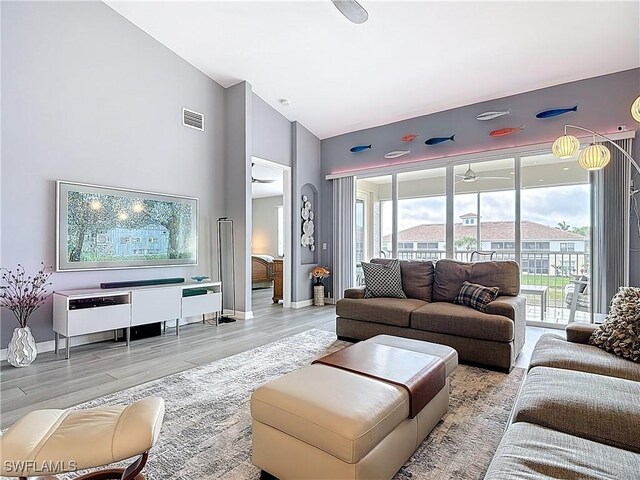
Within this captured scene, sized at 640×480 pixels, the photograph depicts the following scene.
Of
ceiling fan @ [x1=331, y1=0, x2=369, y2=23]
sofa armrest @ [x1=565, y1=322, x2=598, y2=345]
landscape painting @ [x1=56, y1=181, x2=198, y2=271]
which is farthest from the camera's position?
landscape painting @ [x1=56, y1=181, x2=198, y2=271]

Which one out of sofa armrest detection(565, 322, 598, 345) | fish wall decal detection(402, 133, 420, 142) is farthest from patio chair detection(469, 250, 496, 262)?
sofa armrest detection(565, 322, 598, 345)

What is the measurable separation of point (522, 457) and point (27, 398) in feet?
10.7

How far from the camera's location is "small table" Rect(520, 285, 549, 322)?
4844mm

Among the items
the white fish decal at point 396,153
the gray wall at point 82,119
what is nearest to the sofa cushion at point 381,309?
the gray wall at point 82,119

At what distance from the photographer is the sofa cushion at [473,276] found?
3.76 m

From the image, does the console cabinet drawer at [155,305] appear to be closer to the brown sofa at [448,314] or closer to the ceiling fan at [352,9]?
the brown sofa at [448,314]

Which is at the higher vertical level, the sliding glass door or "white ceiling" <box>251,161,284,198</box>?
"white ceiling" <box>251,161,284,198</box>

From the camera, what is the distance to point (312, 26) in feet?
12.9

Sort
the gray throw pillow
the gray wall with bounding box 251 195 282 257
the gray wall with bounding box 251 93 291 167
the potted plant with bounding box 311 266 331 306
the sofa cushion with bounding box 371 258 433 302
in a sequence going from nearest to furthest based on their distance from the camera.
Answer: the gray throw pillow → the sofa cushion with bounding box 371 258 433 302 → the gray wall with bounding box 251 93 291 167 → the potted plant with bounding box 311 266 331 306 → the gray wall with bounding box 251 195 282 257

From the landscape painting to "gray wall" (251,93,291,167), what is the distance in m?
1.45

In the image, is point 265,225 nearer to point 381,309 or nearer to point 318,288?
point 318,288

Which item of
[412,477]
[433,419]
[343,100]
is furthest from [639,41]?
[412,477]

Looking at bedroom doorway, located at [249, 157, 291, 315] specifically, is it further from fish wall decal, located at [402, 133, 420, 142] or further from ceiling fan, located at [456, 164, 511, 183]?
ceiling fan, located at [456, 164, 511, 183]

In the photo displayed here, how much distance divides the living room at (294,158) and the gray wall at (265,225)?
4660 mm
